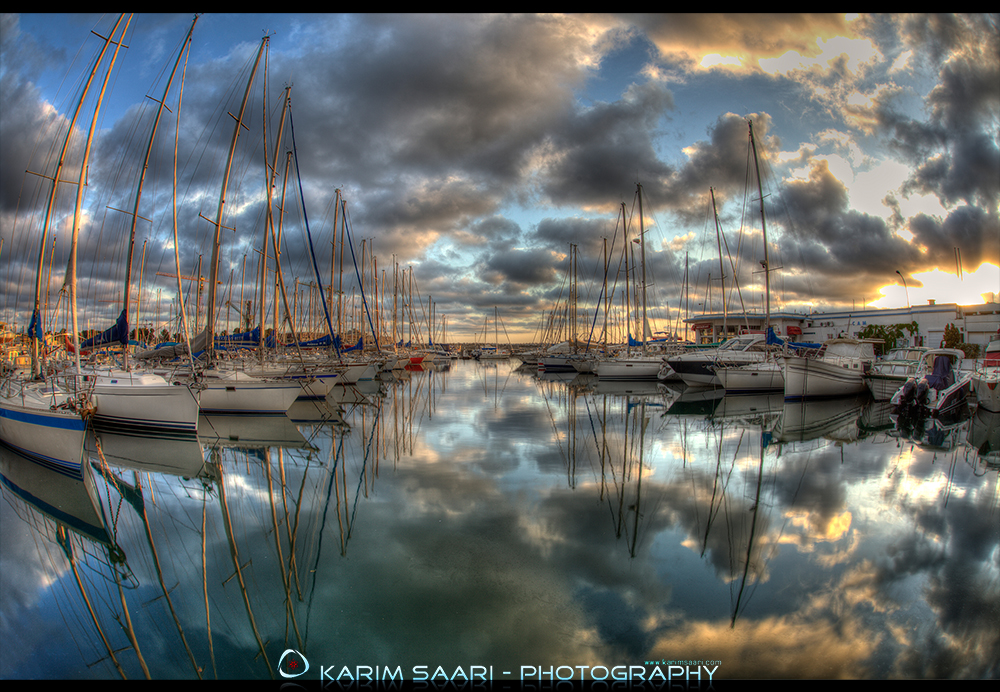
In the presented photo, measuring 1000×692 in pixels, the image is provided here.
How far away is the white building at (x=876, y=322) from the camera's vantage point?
5528 cm

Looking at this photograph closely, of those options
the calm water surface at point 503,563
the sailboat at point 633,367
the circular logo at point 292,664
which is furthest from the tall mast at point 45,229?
the sailboat at point 633,367

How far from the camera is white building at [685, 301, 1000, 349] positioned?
55.3 metres

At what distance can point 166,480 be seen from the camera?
384 inches

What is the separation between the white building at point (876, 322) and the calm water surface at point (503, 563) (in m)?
40.2

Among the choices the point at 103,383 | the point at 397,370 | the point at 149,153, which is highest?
the point at 149,153

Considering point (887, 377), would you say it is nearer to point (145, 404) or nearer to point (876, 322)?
point (145, 404)

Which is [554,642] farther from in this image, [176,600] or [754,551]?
[176,600]

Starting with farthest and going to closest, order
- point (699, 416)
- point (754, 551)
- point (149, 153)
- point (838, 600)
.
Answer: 1. point (699, 416)
2. point (149, 153)
3. point (754, 551)
4. point (838, 600)

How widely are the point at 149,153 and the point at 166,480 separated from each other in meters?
11.6

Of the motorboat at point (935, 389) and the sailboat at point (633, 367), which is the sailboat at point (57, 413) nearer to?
the motorboat at point (935, 389)

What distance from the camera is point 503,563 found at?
5.77 meters

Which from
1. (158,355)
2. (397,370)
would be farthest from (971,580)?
(397,370)

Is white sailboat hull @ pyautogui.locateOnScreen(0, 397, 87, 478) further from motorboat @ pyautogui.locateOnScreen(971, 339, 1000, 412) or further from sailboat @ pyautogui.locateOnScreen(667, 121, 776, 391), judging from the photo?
motorboat @ pyautogui.locateOnScreen(971, 339, 1000, 412)

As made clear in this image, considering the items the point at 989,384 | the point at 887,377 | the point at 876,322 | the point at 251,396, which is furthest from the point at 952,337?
the point at 251,396
